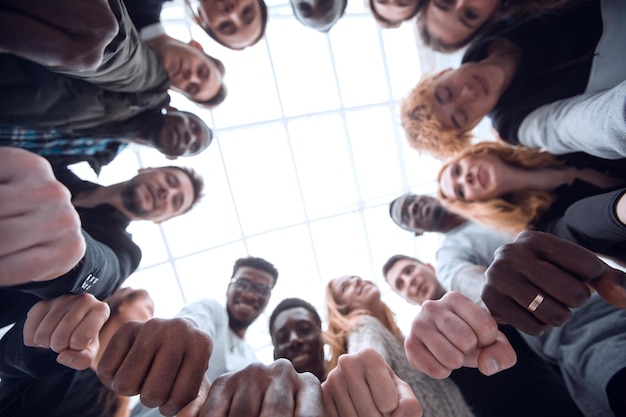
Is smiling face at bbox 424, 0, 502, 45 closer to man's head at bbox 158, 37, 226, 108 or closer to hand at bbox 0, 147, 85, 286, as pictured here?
man's head at bbox 158, 37, 226, 108

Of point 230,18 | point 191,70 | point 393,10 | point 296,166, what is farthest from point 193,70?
point 393,10

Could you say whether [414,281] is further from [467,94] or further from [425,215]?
[467,94]

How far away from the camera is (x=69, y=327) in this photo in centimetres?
80

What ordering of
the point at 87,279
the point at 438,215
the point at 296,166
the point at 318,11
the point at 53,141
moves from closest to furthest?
1. the point at 87,279
2. the point at 53,141
3. the point at 318,11
4. the point at 438,215
5. the point at 296,166

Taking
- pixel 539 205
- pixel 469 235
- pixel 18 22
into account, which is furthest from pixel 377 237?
pixel 18 22

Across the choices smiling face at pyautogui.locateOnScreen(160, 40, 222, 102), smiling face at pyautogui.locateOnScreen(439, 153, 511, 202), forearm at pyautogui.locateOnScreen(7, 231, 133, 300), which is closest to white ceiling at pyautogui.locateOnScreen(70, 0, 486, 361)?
smiling face at pyautogui.locateOnScreen(160, 40, 222, 102)

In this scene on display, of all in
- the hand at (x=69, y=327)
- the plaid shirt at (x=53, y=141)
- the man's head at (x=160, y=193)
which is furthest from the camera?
the man's head at (x=160, y=193)

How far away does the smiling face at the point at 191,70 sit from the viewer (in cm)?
187

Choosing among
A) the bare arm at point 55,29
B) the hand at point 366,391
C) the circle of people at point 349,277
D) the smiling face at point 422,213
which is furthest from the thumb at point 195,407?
the smiling face at point 422,213

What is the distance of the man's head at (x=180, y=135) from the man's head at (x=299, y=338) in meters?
1.24

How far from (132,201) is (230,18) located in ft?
3.85

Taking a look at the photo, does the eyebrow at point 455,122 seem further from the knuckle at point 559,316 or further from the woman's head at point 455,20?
the knuckle at point 559,316

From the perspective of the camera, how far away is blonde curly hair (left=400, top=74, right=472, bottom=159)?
2150mm

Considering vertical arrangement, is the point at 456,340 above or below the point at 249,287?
above
